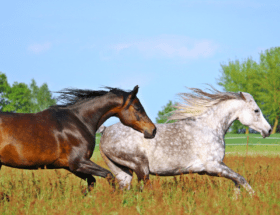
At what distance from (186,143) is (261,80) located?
46629mm

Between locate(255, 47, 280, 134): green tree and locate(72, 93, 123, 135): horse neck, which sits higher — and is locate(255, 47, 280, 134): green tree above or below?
above

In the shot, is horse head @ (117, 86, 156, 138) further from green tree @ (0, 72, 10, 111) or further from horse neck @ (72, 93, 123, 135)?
green tree @ (0, 72, 10, 111)

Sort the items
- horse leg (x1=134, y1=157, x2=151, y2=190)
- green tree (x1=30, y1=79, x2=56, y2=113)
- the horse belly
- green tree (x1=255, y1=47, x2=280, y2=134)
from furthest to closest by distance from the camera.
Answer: green tree (x1=30, y1=79, x2=56, y2=113) → green tree (x1=255, y1=47, x2=280, y2=134) → horse leg (x1=134, y1=157, x2=151, y2=190) → the horse belly

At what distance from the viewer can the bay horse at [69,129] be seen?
5.72 metres

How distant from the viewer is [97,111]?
618cm

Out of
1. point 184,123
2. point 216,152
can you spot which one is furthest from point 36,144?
point 216,152

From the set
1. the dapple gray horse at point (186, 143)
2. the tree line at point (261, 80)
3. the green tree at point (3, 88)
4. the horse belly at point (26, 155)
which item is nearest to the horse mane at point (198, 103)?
the dapple gray horse at point (186, 143)

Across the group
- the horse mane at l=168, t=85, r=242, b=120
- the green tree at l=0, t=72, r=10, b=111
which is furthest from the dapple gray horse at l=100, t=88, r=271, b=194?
the green tree at l=0, t=72, r=10, b=111

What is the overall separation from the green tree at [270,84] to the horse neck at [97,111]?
45423 millimetres

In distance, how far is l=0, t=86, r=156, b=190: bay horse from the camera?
5719 millimetres

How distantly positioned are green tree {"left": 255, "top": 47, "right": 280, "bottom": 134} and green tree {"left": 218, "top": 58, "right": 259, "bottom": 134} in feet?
3.12

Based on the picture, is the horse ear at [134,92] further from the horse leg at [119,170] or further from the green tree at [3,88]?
the green tree at [3,88]

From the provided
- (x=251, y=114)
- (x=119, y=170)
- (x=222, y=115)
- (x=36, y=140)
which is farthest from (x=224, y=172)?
(x=36, y=140)

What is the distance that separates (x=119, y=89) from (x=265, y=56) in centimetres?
4972
